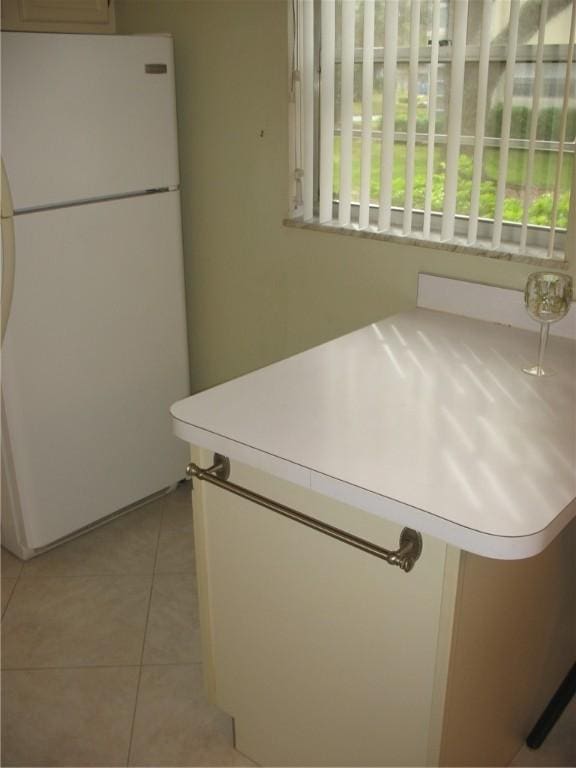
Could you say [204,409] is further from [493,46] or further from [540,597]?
[493,46]

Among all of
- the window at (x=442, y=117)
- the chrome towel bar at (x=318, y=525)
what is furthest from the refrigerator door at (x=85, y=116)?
the chrome towel bar at (x=318, y=525)

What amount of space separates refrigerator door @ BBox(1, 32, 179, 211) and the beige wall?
0.12m

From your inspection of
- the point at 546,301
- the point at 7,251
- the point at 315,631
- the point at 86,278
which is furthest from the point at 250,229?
the point at 315,631

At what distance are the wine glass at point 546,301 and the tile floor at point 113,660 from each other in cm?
91

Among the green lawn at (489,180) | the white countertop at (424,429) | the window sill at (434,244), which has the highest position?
the green lawn at (489,180)

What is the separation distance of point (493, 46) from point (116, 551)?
6.02 ft

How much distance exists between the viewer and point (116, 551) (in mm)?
2541

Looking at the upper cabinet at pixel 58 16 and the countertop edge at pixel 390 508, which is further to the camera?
the upper cabinet at pixel 58 16

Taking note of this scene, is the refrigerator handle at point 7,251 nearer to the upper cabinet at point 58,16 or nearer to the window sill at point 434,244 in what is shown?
the upper cabinet at point 58,16

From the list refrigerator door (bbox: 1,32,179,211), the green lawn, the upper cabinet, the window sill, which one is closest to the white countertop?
the window sill

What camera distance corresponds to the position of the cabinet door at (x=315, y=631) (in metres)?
1.30

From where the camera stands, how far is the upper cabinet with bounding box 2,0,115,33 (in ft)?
6.84

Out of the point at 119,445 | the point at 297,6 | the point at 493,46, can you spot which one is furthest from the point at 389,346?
Result: the point at 119,445

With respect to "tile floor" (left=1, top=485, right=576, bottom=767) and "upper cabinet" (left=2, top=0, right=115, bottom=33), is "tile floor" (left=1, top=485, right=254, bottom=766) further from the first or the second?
"upper cabinet" (left=2, top=0, right=115, bottom=33)
